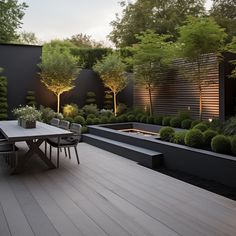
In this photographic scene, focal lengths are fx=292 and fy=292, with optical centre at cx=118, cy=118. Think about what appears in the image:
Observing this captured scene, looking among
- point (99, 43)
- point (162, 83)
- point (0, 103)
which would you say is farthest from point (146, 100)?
point (99, 43)

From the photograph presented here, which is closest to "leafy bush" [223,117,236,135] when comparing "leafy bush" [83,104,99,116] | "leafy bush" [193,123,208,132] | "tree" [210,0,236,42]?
"leafy bush" [193,123,208,132]

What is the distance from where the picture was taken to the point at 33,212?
3.20 metres

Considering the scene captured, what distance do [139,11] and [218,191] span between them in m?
15.7

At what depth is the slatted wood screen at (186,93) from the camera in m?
7.48

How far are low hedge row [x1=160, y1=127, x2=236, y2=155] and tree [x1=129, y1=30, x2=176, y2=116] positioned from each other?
3426 millimetres

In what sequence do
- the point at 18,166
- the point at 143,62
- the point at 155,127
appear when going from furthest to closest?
the point at 143,62
the point at 155,127
the point at 18,166

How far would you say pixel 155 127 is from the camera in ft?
27.2

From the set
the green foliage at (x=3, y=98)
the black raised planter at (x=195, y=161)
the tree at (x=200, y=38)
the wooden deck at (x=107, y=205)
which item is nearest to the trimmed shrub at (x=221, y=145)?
the black raised planter at (x=195, y=161)

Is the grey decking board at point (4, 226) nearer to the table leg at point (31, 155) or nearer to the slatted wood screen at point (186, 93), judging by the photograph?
the table leg at point (31, 155)

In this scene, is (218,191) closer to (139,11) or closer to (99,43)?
(139,11)

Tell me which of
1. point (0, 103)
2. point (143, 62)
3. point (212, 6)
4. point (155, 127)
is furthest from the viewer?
point (212, 6)

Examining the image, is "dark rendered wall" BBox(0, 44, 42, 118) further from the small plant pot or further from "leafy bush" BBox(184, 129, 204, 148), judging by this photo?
"leafy bush" BBox(184, 129, 204, 148)

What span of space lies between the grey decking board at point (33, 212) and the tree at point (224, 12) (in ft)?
45.2

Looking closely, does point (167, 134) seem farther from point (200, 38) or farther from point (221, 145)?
point (200, 38)
